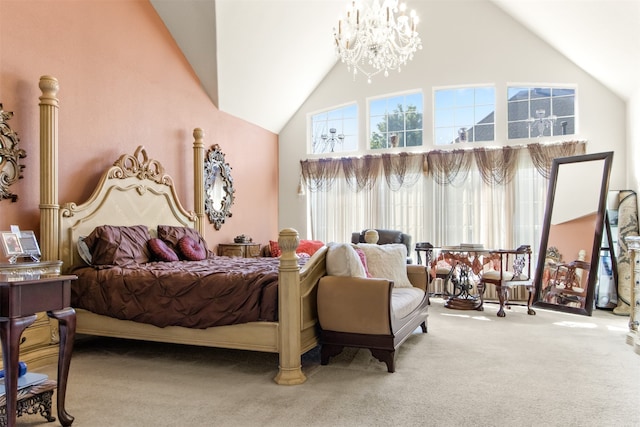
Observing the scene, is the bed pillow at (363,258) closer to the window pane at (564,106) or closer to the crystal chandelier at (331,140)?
the crystal chandelier at (331,140)

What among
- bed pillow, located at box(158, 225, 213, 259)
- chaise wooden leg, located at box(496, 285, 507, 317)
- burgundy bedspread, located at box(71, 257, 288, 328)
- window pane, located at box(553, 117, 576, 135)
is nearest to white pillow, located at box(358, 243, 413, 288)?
burgundy bedspread, located at box(71, 257, 288, 328)

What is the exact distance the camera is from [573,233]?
18.4 ft

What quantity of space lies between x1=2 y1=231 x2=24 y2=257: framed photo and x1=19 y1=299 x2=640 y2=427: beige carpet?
3.08 feet

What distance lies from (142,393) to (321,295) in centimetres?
131

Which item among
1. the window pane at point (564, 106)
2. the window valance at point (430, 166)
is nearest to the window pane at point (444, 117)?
the window valance at point (430, 166)

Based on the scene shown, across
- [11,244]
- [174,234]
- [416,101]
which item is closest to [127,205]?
[174,234]

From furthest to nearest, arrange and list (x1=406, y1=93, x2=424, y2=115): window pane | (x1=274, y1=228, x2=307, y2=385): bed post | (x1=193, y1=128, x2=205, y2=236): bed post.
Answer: (x1=406, y1=93, x2=424, y2=115): window pane < (x1=193, y1=128, x2=205, y2=236): bed post < (x1=274, y1=228, x2=307, y2=385): bed post

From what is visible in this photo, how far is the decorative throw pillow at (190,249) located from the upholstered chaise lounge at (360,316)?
6.25 ft

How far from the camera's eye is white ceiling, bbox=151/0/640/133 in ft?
16.0

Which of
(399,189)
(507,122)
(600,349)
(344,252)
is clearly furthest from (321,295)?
(507,122)

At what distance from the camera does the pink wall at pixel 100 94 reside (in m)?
3.64

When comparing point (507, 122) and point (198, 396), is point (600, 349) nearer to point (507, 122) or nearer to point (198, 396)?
point (198, 396)

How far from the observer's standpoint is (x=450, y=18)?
6.82 m

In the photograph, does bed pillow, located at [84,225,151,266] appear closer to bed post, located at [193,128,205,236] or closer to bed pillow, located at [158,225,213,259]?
bed pillow, located at [158,225,213,259]
